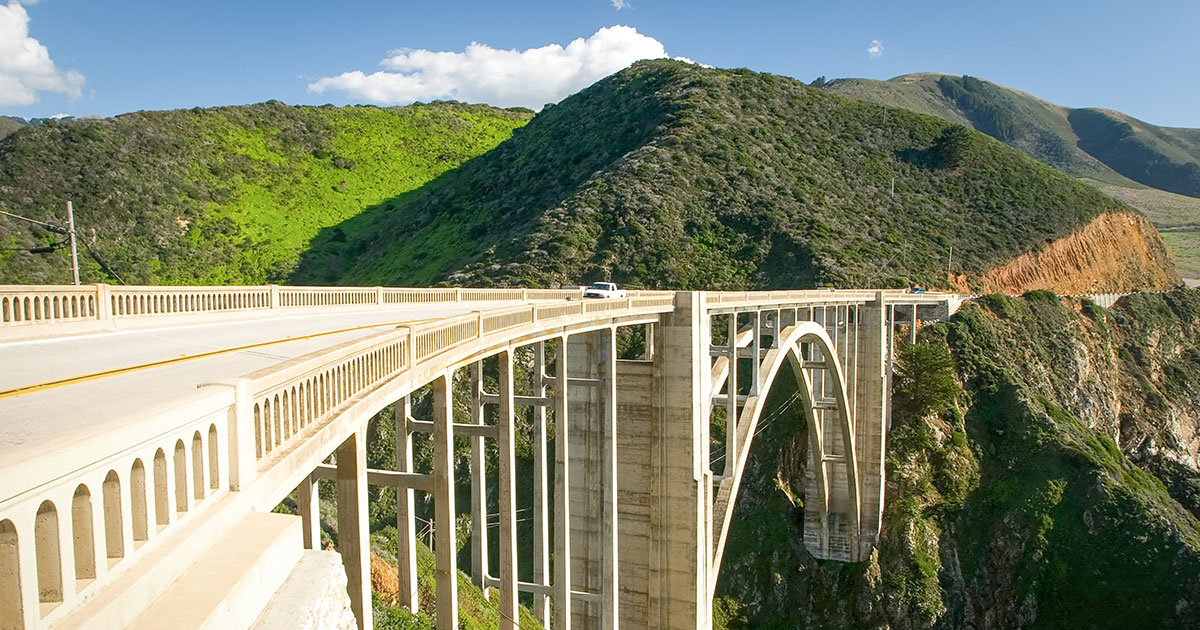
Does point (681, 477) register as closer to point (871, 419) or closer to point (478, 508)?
point (478, 508)

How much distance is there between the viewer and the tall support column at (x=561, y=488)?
40.3 feet

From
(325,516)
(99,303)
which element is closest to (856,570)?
(325,516)

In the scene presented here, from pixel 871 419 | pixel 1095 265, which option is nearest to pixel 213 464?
pixel 871 419

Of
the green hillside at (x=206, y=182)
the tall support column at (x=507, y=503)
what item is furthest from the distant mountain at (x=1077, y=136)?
the tall support column at (x=507, y=503)

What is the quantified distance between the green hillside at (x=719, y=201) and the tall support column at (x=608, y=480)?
2574 cm

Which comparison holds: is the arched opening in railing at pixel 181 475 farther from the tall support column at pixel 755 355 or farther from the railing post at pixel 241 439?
the tall support column at pixel 755 355

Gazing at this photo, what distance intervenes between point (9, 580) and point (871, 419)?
3086 cm

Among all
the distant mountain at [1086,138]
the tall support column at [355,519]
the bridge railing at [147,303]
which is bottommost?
the tall support column at [355,519]

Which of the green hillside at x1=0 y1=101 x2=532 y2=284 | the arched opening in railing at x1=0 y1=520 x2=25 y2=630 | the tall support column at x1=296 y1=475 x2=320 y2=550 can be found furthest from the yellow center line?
the green hillside at x1=0 y1=101 x2=532 y2=284

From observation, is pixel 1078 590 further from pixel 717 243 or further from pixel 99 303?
pixel 99 303

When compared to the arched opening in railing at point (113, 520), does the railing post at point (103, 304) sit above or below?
above

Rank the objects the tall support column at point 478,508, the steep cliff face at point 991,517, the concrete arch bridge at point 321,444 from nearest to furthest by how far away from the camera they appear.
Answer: the concrete arch bridge at point 321,444, the tall support column at point 478,508, the steep cliff face at point 991,517

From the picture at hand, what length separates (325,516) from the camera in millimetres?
20141

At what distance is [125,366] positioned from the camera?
268 inches
